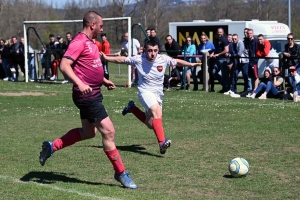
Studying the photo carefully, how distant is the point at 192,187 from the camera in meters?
8.11

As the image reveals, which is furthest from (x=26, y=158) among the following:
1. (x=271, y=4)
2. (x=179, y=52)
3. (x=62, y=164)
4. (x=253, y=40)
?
(x=271, y=4)

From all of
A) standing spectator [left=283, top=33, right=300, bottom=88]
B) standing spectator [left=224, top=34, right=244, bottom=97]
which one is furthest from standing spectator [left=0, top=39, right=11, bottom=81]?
standing spectator [left=283, top=33, right=300, bottom=88]

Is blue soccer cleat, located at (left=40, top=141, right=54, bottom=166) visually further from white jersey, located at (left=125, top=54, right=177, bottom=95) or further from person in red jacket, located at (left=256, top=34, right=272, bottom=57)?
person in red jacket, located at (left=256, top=34, right=272, bottom=57)

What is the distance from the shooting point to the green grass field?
796cm

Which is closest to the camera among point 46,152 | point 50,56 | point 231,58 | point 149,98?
point 46,152

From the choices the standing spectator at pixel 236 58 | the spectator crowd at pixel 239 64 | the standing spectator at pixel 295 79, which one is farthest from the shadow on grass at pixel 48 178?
the standing spectator at pixel 236 58

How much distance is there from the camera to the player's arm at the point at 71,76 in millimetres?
7676

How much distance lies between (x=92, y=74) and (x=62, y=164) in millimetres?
2009

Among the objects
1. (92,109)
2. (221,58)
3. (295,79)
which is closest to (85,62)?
(92,109)

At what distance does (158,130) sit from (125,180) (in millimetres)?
2333

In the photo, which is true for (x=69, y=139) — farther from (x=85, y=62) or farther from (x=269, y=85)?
(x=269, y=85)

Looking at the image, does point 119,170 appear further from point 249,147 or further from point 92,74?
point 249,147

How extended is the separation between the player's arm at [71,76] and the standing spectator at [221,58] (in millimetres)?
13647

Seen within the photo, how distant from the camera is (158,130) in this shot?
10.3 metres
